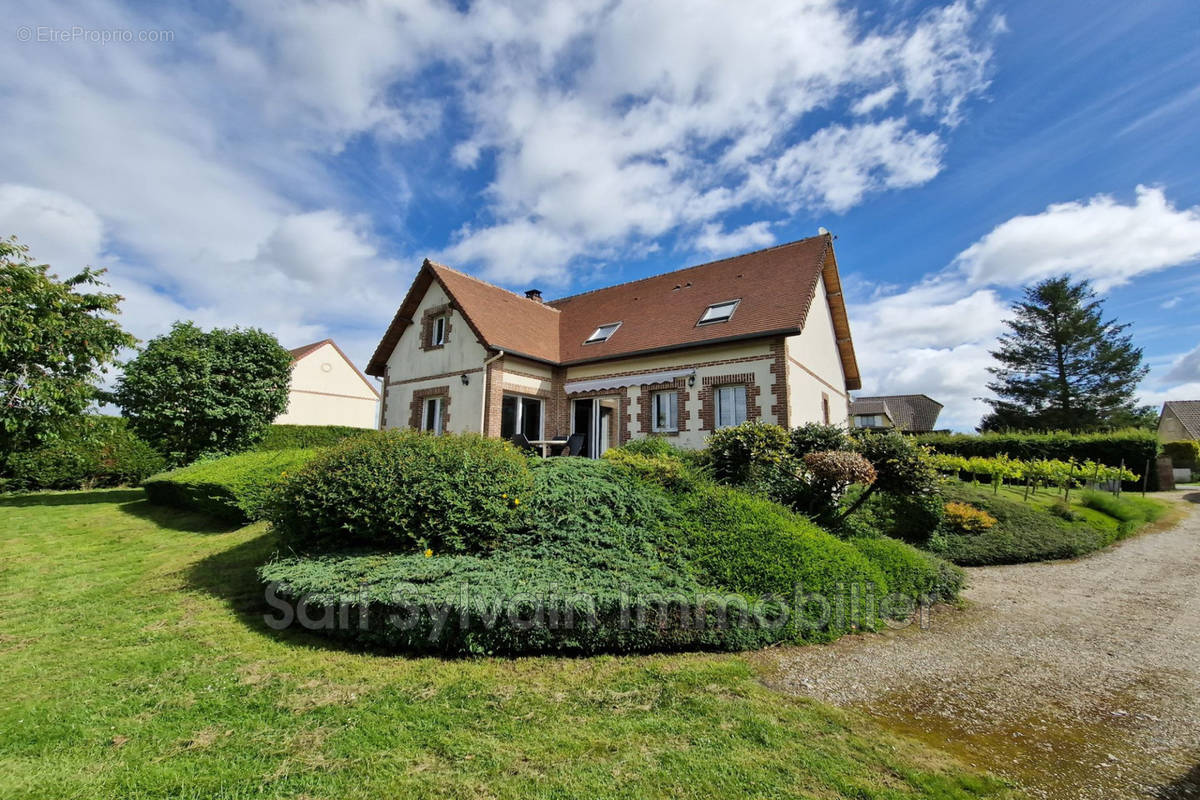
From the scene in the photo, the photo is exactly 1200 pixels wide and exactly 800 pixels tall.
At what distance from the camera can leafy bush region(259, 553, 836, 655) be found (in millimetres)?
3939

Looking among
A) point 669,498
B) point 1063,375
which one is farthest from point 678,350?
point 1063,375

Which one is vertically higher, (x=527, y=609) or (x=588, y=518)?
(x=588, y=518)

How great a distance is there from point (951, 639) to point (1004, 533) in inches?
212

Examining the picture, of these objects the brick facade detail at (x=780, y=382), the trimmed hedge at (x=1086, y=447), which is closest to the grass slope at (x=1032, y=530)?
the brick facade detail at (x=780, y=382)

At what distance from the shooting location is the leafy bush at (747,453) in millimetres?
7973

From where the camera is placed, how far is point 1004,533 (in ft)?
27.7

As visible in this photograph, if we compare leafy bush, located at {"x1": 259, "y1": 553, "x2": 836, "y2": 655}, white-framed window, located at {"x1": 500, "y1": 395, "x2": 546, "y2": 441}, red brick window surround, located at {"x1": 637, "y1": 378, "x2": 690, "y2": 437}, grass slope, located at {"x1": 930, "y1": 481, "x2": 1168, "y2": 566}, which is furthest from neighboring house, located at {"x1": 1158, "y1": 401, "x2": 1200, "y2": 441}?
leafy bush, located at {"x1": 259, "y1": 553, "x2": 836, "y2": 655}

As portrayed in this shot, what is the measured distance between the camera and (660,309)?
47.0 ft

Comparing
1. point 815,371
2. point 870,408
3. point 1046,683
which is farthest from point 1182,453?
point 1046,683

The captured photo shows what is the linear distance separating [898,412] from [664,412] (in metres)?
38.5

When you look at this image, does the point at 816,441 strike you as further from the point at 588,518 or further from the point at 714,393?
the point at 588,518

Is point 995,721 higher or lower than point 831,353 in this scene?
lower

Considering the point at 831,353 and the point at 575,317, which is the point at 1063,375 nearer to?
the point at 831,353

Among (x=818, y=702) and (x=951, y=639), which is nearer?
(x=818, y=702)
